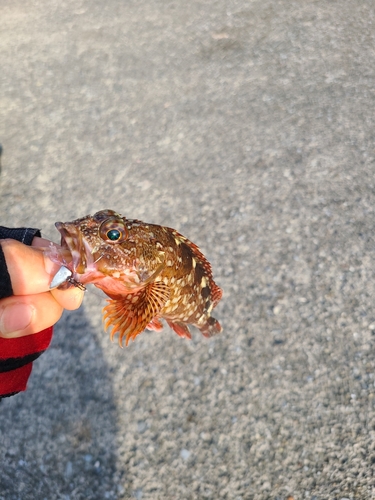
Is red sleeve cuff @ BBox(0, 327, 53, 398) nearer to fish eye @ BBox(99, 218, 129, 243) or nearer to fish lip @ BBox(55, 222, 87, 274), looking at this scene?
fish lip @ BBox(55, 222, 87, 274)

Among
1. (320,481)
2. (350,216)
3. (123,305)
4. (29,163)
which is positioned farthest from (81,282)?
(29,163)

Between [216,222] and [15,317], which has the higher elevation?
[15,317]

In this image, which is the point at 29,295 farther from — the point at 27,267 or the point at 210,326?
the point at 210,326

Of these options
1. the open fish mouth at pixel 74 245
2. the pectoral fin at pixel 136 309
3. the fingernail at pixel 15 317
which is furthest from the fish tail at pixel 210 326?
the fingernail at pixel 15 317

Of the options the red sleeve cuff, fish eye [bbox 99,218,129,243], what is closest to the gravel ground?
the red sleeve cuff

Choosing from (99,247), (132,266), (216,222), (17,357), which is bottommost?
(216,222)

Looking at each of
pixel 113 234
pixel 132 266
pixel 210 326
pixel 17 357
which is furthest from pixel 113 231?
pixel 210 326

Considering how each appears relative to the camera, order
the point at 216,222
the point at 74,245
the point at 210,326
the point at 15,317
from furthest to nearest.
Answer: the point at 216,222 → the point at 210,326 → the point at 74,245 → the point at 15,317
